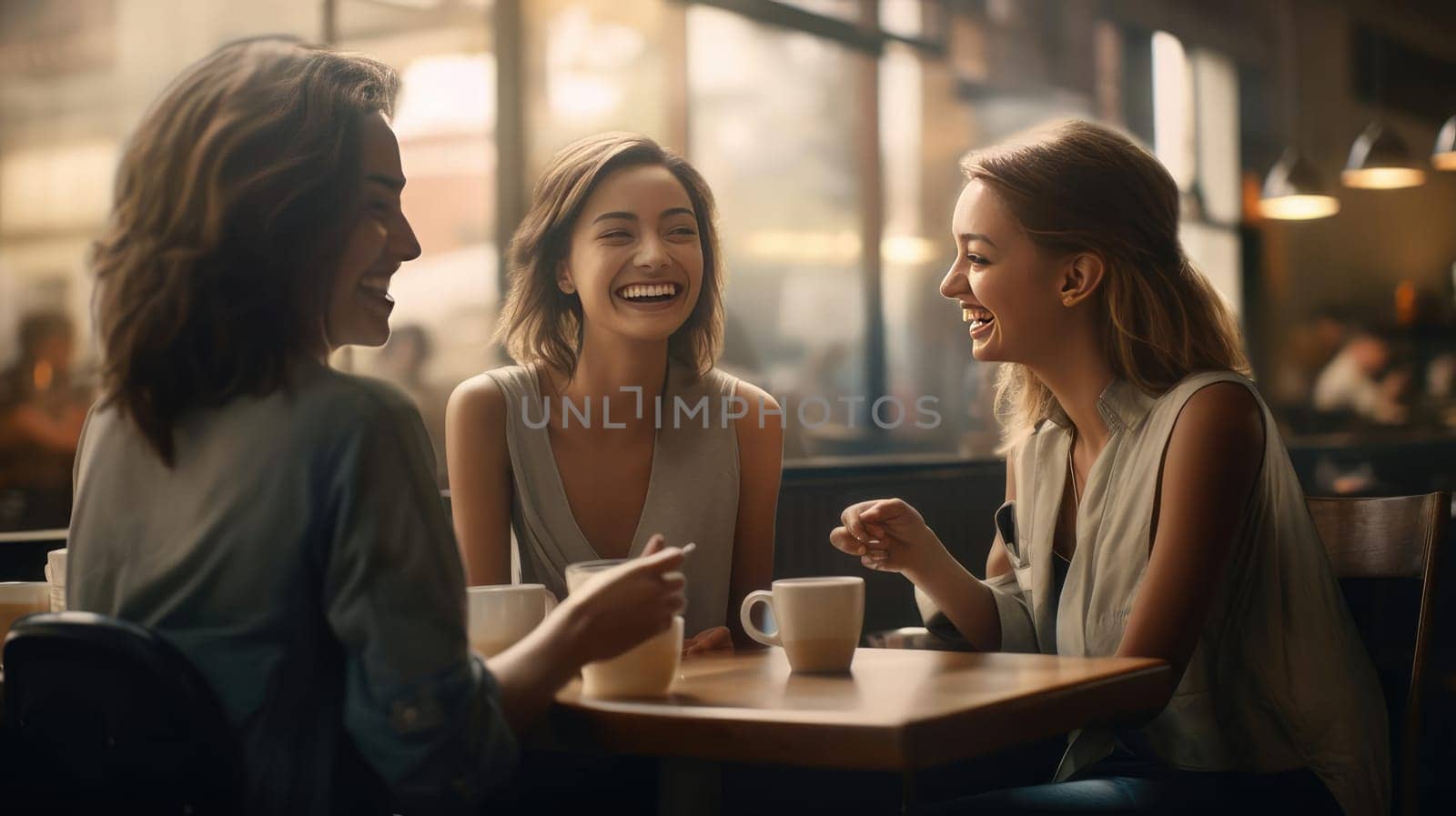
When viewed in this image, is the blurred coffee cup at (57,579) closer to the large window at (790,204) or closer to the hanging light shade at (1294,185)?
the large window at (790,204)

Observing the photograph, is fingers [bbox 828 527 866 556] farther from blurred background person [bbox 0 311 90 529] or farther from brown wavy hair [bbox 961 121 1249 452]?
blurred background person [bbox 0 311 90 529]

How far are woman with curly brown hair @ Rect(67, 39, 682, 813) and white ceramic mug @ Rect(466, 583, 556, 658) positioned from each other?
0.69ft

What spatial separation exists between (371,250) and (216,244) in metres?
0.14

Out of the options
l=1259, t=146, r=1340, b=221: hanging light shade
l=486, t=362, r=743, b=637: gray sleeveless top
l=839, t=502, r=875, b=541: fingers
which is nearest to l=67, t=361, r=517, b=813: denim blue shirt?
l=839, t=502, r=875, b=541: fingers

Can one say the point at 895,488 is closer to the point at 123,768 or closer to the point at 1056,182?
the point at 1056,182

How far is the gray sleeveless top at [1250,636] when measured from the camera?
1.51 m

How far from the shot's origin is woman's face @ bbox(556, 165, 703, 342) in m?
1.96

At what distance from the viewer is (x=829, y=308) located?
25.1 feet

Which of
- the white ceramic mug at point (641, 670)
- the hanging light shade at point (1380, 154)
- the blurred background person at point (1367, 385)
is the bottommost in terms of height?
the white ceramic mug at point (641, 670)

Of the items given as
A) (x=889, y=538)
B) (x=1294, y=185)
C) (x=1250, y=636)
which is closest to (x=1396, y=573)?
(x=1250, y=636)

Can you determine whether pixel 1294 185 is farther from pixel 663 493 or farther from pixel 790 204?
pixel 663 493

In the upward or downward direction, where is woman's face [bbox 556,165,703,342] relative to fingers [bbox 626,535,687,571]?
upward

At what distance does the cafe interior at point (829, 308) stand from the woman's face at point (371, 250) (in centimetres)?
4

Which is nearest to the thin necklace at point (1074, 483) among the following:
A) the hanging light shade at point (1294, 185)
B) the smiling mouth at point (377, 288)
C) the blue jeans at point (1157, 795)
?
the blue jeans at point (1157, 795)
